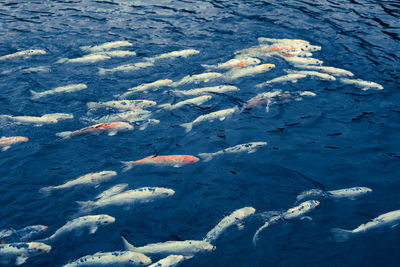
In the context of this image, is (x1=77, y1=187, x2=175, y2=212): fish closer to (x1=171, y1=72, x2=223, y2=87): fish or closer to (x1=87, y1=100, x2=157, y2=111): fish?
(x1=87, y1=100, x2=157, y2=111): fish

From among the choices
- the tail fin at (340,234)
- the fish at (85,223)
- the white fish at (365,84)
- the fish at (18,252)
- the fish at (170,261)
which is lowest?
the fish at (18,252)

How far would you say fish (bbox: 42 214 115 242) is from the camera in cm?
621

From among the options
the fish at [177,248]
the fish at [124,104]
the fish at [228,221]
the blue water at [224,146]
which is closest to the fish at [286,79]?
the blue water at [224,146]

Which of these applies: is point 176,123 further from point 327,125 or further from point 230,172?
point 327,125

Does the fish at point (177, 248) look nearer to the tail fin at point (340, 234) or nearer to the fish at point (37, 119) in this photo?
the tail fin at point (340, 234)

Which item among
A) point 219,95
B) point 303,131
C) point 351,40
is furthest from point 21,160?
point 351,40

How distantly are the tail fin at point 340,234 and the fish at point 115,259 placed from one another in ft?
9.24

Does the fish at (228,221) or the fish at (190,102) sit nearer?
the fish at (228,221)

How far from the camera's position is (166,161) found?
7734 mm

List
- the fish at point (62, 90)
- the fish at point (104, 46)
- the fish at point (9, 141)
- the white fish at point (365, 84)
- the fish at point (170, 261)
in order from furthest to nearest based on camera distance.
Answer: the fish at point (104, 46)
the fish at point (62, 90)
the white fish at point (365, 84)
the fish at point (9, 141)
the fish at point (170, 261)

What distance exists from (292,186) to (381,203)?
4.84 ft

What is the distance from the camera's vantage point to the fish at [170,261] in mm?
5559

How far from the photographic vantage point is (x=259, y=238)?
6.09 m

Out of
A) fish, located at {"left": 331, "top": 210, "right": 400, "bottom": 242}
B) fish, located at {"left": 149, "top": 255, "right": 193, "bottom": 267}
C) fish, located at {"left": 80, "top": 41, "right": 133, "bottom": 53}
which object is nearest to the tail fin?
fish, located at {"left": 331, "top": 210, "right": 400, "bottom": 242}
